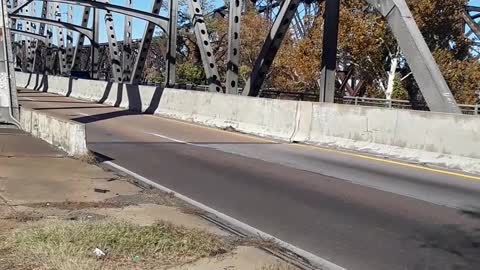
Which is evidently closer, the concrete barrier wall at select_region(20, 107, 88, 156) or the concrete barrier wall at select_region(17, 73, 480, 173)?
the concrete barrier wall at select_region(20, 107, 88, 156)

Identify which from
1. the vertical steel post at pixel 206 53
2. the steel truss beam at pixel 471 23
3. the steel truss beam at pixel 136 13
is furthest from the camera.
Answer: the steel truss beam at pixel 471 23

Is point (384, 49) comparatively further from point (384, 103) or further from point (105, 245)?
point (105, 245)

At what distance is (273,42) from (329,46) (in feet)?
11.4

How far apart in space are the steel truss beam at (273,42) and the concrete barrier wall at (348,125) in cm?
163

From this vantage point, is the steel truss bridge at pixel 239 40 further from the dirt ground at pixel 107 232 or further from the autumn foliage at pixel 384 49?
the dirt ground at pixel 107 232

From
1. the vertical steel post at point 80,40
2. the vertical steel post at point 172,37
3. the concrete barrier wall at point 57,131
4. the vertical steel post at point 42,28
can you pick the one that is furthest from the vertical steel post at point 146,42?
the vertical steel post at point 42,28

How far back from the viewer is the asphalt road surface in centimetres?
607

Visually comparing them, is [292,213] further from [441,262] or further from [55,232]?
[55,232]

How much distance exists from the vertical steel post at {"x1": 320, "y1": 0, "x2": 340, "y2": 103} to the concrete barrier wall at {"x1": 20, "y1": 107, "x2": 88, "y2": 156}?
8.72 metres

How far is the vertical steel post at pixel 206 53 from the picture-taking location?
87.0 ft

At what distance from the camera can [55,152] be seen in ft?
37.9

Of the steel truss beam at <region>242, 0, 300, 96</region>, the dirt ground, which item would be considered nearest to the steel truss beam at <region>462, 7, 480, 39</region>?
the steel truss beam at <region>242, 0, 300, 96</region>

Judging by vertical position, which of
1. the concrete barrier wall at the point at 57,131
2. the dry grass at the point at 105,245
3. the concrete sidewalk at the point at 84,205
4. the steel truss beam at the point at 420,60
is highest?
the steel truss beam at the point at 420,60

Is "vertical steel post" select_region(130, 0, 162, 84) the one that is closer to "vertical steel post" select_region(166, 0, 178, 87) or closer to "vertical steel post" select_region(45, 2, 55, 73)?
"vertical steel post" select_region(166, 0, 178, 87)
